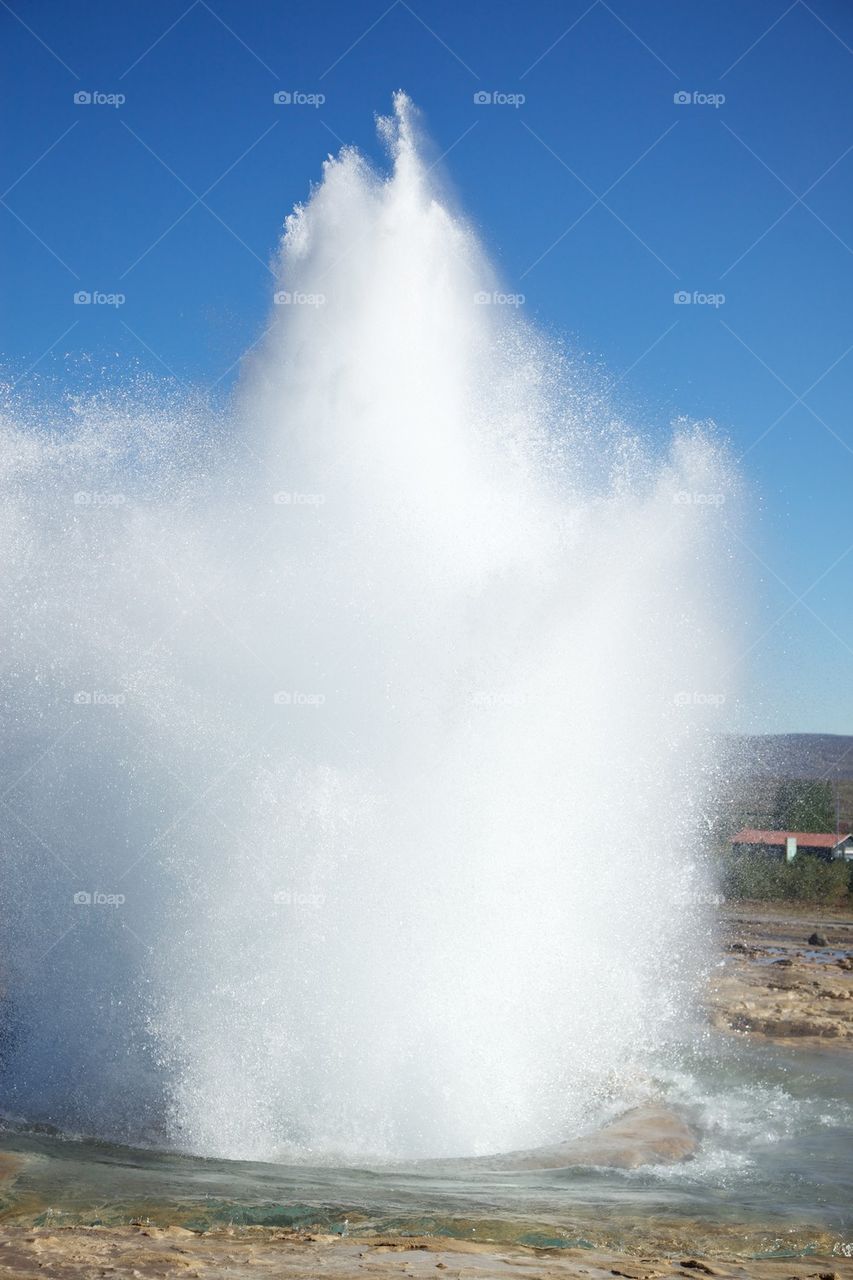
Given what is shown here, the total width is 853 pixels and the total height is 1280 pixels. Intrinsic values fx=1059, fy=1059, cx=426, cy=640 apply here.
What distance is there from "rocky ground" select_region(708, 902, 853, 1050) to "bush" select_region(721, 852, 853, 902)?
6.02 m

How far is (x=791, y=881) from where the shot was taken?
47625 millimetres

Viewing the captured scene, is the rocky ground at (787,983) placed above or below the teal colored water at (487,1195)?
above

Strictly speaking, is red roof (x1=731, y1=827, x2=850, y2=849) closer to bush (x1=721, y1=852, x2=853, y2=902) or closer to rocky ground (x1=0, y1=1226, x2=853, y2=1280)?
bush (x1=721, y1=852, x2=853, y2=902)

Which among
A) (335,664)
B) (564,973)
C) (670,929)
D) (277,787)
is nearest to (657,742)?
(670,929)

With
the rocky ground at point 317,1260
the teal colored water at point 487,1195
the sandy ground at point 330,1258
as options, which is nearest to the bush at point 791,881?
the teal colored water at point 487,1195

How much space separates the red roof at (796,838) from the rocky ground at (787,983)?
68.6ft

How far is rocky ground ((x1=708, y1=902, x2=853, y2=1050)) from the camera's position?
18500mm

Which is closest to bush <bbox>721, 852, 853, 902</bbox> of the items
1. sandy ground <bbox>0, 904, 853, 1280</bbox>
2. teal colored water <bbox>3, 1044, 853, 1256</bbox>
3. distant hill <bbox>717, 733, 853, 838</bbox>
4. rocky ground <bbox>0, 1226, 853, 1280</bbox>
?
distant hill <bbox>717, 733, 853, 838</bbox>

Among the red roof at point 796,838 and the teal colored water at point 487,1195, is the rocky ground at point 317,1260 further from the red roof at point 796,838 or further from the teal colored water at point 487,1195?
the red roof at point 796,838

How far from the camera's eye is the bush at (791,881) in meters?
46.7

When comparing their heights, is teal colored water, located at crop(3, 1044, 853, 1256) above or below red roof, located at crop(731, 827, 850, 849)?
below

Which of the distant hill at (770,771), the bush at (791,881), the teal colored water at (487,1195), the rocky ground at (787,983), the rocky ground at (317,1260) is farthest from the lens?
the bush at (791,881)

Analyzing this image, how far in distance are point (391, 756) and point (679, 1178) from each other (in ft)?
19.3

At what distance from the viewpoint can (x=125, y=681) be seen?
45.6ft
